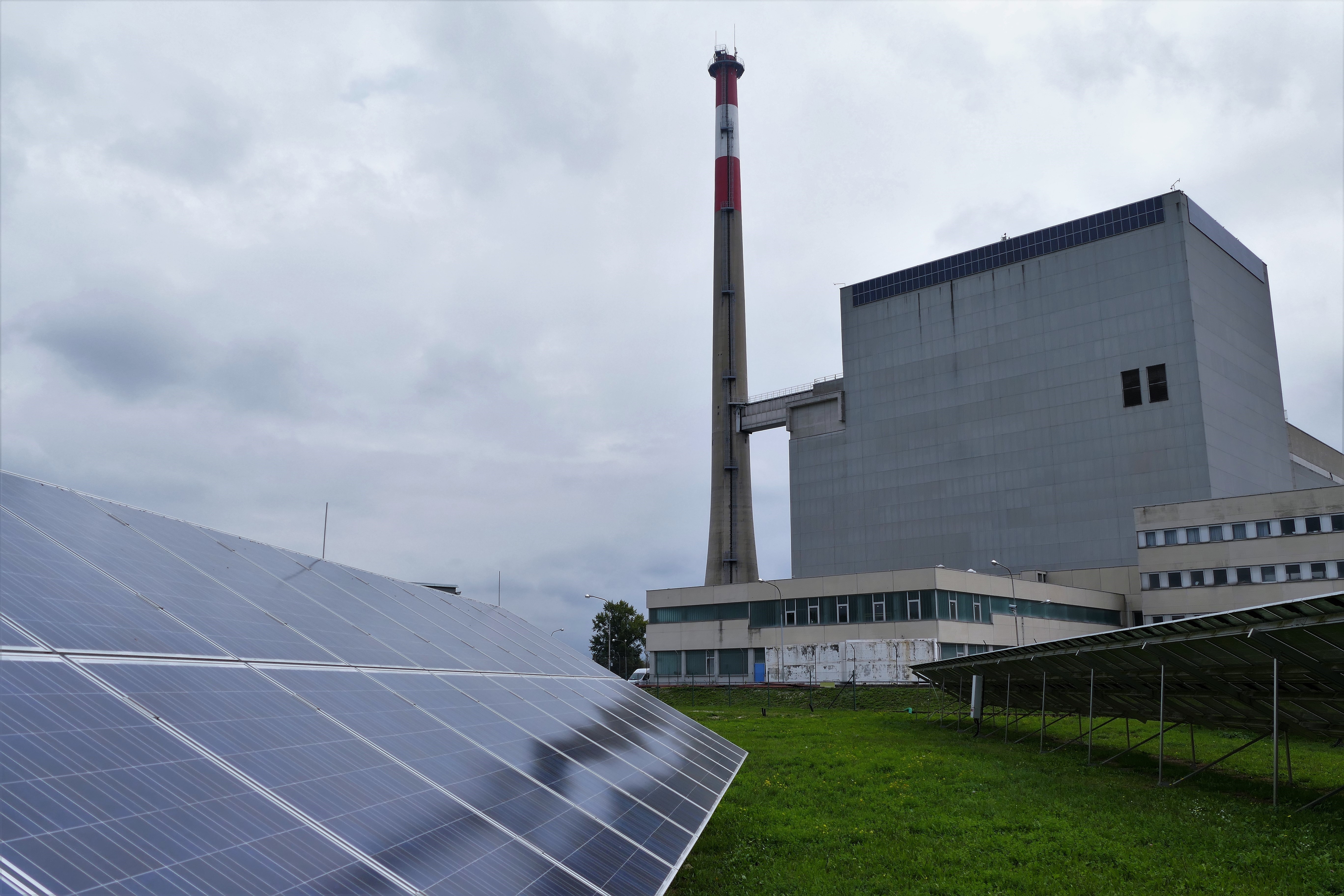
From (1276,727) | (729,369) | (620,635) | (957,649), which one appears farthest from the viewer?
(620,635)

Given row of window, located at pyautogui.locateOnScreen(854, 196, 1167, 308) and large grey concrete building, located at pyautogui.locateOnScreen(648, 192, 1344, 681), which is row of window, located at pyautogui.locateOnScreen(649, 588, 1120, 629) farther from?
row of window, located at pyautogui.locateOnScreen(854, 196, 1167, 308)

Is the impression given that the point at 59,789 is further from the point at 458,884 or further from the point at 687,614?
the point at 687,614

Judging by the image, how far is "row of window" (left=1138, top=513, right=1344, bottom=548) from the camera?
6806 centimetres

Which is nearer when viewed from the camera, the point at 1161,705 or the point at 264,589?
the point at 264,589

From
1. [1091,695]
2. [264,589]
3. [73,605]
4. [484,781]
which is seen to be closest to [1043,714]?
[1091,695]

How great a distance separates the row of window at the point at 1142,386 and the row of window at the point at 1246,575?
18.6 m

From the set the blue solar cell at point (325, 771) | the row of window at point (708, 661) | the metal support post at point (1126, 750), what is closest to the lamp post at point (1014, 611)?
the row of window at point (708, 661)

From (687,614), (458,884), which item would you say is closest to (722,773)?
(458,884)

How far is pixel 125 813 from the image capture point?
19.1ft

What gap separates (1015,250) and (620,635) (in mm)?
80019

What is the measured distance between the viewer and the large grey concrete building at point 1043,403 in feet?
285

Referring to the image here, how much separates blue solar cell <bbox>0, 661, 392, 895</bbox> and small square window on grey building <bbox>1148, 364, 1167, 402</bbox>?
94.0m

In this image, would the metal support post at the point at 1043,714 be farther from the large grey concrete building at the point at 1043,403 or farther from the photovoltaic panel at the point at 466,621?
the large grey concrete building at the point at 1043,403

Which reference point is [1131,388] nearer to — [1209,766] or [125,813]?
[1209,766]
